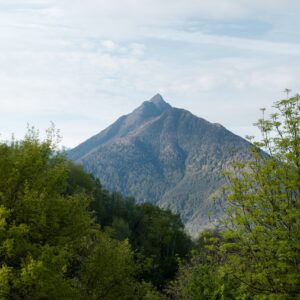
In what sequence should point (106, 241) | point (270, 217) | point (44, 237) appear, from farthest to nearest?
1. point (106, 241)
2. point (44, 237)
3. point (270, 217)

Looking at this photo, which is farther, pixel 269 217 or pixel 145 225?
pixel 145 225

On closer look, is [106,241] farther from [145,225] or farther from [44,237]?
[145,225]

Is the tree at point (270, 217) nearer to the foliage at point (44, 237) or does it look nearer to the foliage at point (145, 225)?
the foliage at point (44, 237)

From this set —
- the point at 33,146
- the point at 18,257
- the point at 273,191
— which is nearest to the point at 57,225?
the point at 18,257

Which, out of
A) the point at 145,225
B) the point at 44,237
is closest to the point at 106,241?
the point at 44,237

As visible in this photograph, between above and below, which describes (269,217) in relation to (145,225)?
below

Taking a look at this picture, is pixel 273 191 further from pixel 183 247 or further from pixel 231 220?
pixel 183 247

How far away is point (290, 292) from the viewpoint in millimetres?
21062

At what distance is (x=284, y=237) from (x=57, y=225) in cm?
1176

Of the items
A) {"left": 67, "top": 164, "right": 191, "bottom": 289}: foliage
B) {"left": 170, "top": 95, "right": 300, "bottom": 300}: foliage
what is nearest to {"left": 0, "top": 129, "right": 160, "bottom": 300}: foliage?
{"left": 170, "top": 95, "right": 300, "bottom": 300}: foliage

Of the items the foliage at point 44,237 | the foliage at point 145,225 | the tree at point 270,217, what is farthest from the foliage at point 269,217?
the foliage at point 145,225

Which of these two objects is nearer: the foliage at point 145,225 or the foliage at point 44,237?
the foliage at point 44,237

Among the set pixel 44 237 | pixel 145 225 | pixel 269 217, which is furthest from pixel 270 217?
pixel 145 225

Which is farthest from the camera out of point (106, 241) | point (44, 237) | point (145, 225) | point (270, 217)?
point (145, 225)
